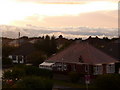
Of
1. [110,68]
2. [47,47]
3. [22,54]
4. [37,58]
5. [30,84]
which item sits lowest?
[110,68]

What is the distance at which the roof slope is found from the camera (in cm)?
3631

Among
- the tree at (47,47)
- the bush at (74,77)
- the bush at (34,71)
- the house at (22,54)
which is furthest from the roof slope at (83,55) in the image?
the tree at (47,47)

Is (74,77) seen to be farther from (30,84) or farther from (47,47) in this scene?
(47,47)

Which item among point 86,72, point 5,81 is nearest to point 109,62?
point 86,72

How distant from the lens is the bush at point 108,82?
2464 cm

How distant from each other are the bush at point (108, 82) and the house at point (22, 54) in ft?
101

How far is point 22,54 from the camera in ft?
186

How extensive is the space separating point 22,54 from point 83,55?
72.0 ft

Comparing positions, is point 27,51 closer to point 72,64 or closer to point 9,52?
point 9,52

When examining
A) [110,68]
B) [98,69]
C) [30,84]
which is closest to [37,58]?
[110,68]

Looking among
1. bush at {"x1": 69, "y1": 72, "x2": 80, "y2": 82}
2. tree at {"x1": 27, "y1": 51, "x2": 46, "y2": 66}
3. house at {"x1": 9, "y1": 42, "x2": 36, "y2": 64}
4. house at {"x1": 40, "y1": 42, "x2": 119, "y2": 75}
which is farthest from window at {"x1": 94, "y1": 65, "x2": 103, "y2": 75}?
house at {"x1": 9, "y1": 42, "x2": 36, "y2": 64}

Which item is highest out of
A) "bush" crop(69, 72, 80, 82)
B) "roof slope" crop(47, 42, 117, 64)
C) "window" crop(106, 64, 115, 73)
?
"roof slope" crop(47, 42, 117, 64)

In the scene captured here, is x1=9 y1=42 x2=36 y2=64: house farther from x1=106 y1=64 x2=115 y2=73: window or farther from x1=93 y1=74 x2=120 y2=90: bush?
x1=93 y1=74 x2=120 y2=90: bush

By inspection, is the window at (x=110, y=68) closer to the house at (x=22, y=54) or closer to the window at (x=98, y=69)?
the window at (x=98, y=69)
